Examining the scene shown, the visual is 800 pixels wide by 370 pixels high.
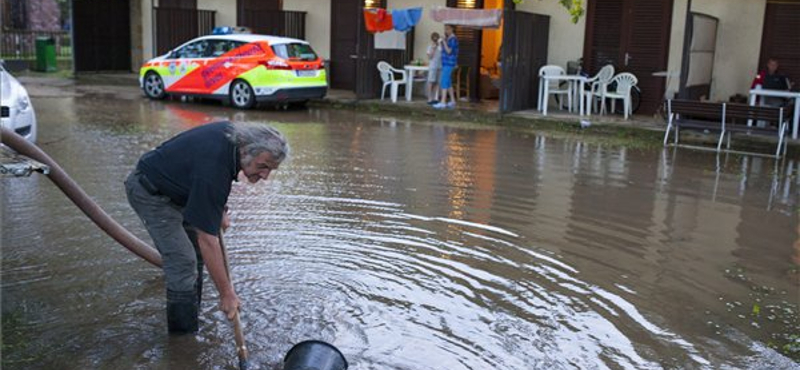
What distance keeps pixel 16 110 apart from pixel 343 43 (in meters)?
11.4

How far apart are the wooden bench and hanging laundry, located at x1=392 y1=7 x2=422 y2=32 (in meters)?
6.07

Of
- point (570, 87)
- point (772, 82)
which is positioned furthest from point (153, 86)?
point (772, 82)

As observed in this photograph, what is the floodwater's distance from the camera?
16.1 feet

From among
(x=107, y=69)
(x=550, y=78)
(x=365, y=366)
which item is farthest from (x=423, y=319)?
(x=107, y=69)

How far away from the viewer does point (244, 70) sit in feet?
54.1

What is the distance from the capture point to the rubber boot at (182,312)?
15.8 ft

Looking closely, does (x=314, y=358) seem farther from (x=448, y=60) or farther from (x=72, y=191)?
(x=448, y=60)

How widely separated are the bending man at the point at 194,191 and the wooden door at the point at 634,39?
42.6ft

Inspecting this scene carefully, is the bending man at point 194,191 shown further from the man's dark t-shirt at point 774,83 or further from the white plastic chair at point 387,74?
the white plastic chair at point 387,74

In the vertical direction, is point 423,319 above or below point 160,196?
below

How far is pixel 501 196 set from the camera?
895cm

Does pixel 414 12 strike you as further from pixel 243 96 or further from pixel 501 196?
pixel 501 196

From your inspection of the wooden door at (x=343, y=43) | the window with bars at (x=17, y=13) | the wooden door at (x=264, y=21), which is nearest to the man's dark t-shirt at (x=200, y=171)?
the wooden door at (x=343, y=43)

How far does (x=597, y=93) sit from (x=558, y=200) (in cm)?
777
